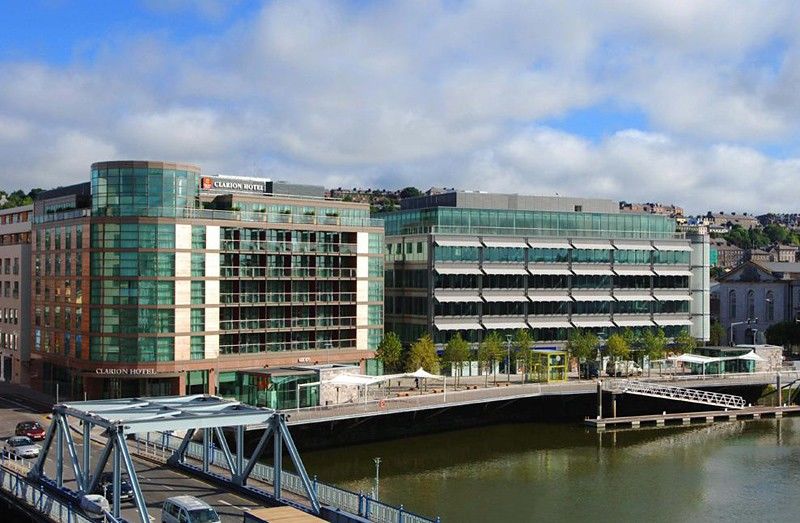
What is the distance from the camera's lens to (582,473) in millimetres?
73250

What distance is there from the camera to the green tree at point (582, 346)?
109688 millimetres

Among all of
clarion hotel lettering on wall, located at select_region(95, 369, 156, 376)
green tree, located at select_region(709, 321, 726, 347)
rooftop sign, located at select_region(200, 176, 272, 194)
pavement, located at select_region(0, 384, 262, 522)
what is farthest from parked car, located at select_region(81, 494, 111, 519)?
green tree, located at select_region(709, 321, 726, 347)

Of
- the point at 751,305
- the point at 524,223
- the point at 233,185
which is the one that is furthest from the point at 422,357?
the point at 751,305

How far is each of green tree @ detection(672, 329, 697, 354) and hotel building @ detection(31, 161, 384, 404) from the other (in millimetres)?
40362

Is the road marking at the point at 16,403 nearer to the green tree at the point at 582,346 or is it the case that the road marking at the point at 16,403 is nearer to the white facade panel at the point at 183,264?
the white facade panel at the point at 183,264

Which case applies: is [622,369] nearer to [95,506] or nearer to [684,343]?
[684,343]

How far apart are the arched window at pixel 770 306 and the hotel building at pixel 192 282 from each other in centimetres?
8425

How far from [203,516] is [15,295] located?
73074 mm

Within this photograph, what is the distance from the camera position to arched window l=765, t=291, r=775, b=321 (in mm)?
159125

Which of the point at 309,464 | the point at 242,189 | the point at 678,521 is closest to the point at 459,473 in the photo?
the point at 309,464

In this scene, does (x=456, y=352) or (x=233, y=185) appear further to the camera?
(x=456, y=352)

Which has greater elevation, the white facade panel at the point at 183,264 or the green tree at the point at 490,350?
the white facade panel at the point at 183,264

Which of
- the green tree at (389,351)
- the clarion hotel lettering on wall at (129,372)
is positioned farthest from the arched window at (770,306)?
the clarion hotel lettering on wall at (129,372)

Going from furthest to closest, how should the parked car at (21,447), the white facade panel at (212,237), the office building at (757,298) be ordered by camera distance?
the office building at (757,298) < the white facade panel at (212,237) < the parked car at (21,447)
